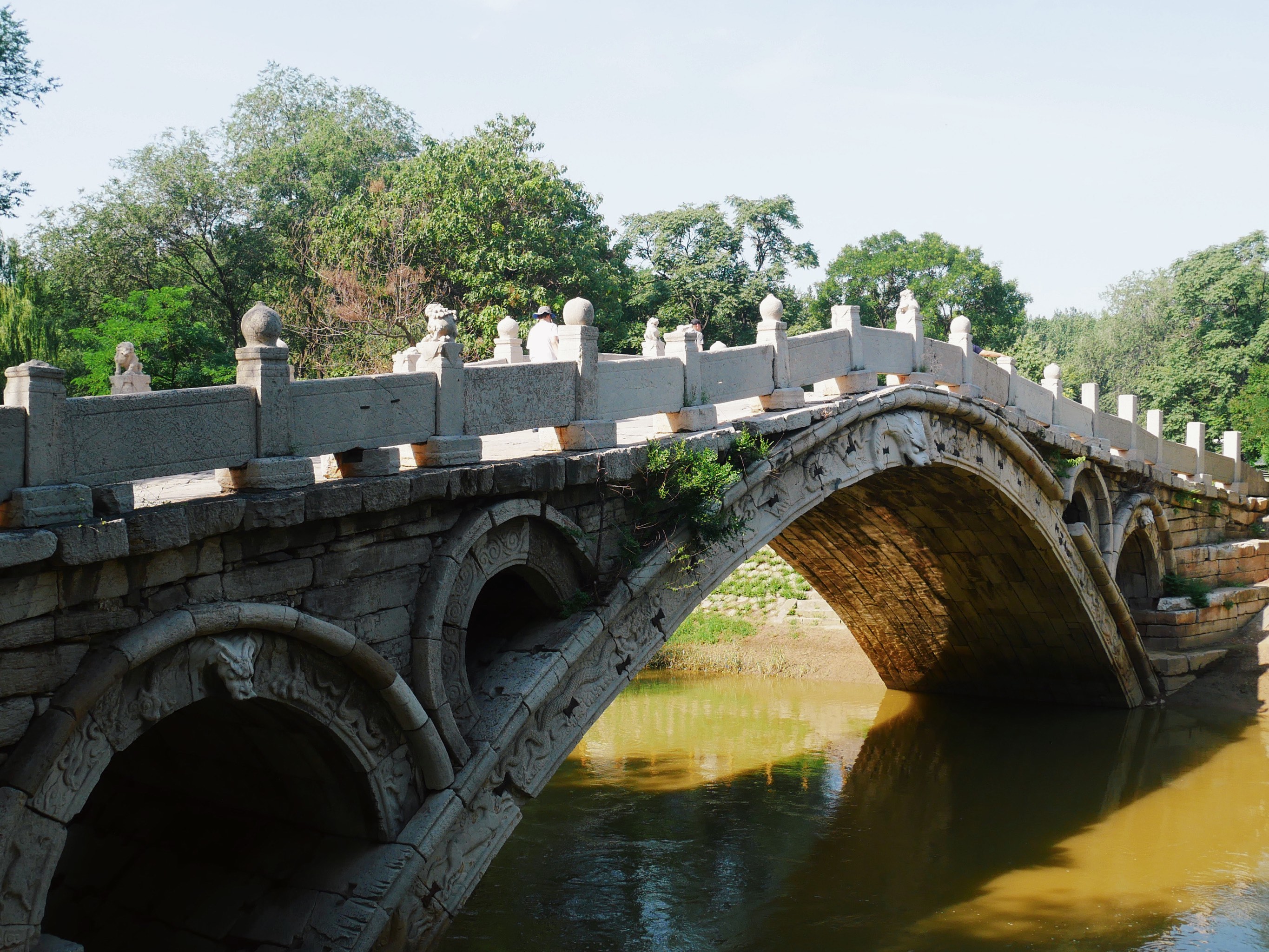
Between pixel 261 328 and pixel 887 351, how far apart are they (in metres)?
7.63

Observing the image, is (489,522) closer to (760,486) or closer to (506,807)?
(506,807)

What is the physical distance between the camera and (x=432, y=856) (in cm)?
611

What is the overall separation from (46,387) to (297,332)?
794 inches

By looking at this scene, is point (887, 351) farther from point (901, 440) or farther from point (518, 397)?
point (518, 397)

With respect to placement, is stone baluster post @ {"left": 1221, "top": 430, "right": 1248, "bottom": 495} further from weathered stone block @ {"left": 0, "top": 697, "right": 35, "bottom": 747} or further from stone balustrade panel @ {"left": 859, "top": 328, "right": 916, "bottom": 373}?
weathered stone block @ {"left": 0, "top": 697, "right": 35, "bottom": 747}

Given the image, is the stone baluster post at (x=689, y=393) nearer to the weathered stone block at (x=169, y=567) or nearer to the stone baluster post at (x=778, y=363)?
the stone baluster post at (x=778, y=363)

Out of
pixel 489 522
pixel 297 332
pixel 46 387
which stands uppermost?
pixel 297 332

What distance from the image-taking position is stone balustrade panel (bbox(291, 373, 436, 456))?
5613mm

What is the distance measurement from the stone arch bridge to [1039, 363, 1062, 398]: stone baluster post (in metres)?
6.07

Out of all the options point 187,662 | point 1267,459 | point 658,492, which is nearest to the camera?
point 187,662

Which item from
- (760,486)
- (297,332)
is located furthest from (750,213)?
(760,486)

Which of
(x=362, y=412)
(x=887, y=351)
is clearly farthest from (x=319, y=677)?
(x=887, y=351)

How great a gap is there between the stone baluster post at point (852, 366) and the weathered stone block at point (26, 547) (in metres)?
7.79

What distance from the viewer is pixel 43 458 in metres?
4.39
